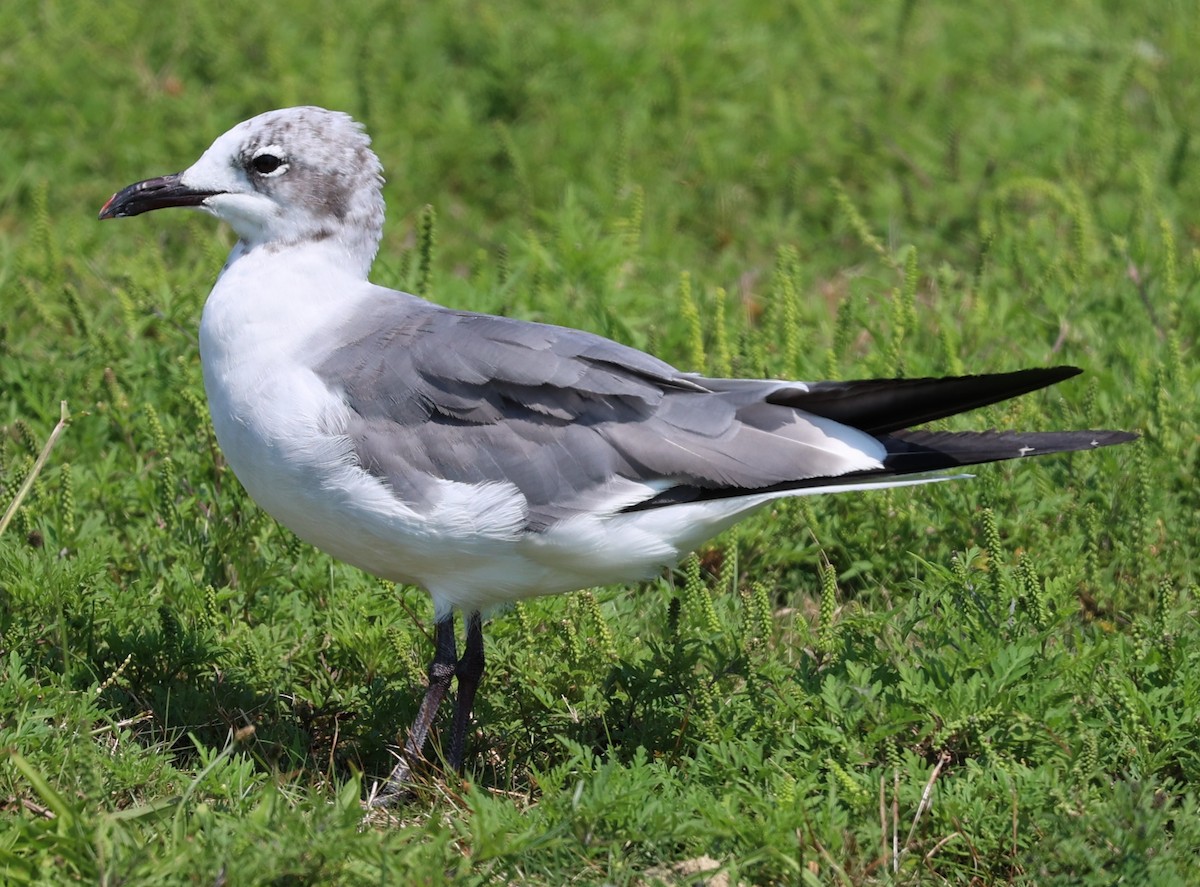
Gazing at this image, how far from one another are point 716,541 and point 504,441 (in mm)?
1221

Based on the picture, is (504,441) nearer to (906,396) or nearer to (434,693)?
(434,693)

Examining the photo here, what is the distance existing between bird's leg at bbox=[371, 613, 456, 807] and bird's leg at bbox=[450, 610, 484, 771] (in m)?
0.03

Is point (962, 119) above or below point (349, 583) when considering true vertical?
above

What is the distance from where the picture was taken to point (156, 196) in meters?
4.31

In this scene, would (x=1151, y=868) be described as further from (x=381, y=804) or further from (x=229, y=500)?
(x=229, y=500)

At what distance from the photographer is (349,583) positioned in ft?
15.3

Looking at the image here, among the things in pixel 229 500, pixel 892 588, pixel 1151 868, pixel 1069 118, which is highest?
pixel 1069 118

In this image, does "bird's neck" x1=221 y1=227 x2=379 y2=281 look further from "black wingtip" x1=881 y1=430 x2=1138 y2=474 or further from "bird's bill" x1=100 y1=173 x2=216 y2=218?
"black wingtip" x1=881 y1=430 x2=1138 y2=474

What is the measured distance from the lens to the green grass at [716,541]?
140 inches

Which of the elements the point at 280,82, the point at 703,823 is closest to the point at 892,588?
the point at 703,823

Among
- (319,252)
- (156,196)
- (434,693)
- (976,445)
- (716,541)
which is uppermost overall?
(156,196)

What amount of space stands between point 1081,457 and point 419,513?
7.66ft

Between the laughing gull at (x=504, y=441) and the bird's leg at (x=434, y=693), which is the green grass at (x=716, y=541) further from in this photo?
the laughing gull at (x=504, y=441)

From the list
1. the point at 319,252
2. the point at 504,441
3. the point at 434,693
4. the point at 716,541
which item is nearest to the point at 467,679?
the point at 434,693
